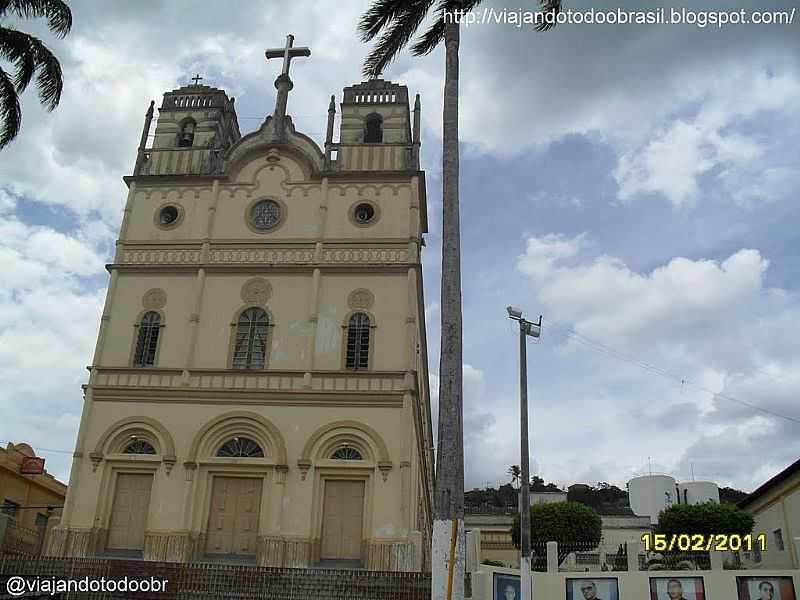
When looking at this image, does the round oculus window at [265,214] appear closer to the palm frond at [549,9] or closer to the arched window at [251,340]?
the arched window at [251,340]

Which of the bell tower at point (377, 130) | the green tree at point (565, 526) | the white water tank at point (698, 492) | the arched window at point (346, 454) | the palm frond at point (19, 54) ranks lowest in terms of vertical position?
the green tree at point (565, 526)

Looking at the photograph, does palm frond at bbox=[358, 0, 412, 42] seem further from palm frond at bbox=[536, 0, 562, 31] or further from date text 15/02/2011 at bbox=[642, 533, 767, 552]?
date text 15/02/2011 at bbox=[642, 533, 767, 552]

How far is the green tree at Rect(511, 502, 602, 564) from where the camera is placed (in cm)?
2881

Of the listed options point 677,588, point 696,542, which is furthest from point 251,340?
point 696,542

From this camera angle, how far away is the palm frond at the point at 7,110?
19.6 m

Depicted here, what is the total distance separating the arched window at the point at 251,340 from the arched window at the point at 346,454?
3.70 m

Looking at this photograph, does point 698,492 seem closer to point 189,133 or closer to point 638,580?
point 638,580

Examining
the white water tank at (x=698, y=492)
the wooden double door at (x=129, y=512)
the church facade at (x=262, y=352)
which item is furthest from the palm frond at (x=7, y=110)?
the white water tank at (x=698, y=492)

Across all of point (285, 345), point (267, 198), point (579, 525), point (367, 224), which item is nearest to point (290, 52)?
point (267, 198)

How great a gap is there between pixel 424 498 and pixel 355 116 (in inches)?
623

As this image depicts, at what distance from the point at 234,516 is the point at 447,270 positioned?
1395 cm

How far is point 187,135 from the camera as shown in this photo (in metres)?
29.3

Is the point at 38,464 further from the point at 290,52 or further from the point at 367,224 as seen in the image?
the point at 290,52

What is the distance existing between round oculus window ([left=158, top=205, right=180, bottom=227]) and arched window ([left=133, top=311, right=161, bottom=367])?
3397 millimetres
